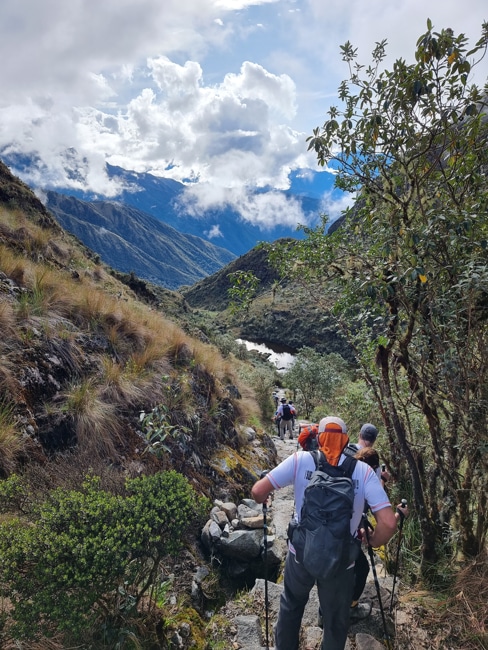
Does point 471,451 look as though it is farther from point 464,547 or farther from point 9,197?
point 9,197

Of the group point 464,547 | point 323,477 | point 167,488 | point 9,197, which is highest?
point 9,197

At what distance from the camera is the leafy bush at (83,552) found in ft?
8.41

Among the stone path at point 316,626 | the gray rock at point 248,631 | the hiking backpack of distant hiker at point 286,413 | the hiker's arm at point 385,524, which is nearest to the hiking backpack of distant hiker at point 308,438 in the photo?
the hiker's arm at point 385,524

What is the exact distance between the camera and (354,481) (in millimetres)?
3027

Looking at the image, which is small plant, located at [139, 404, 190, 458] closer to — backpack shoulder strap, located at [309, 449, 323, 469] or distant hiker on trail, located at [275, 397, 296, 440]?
backpack shoulder strap, located at [309, 449, 323, 469]

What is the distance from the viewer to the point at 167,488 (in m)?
3.36

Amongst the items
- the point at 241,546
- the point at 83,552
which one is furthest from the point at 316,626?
the point at 83,552

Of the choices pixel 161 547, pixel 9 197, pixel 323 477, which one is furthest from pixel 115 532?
pixel 9 197

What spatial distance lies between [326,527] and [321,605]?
84 cm

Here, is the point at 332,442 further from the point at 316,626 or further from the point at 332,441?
the point at 316,626

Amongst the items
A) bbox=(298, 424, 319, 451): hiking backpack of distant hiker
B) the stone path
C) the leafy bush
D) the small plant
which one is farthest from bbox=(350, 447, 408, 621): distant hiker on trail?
the small plant

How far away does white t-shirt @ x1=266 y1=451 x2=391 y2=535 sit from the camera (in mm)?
3027

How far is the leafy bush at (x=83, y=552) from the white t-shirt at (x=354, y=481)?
0.88 metres

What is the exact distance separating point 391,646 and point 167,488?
2.69 m
